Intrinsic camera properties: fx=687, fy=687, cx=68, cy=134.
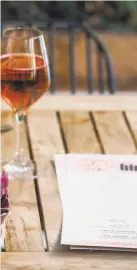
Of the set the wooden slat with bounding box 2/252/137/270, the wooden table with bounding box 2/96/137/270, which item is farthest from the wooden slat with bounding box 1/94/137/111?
the wooden slat with bounding box 2/252/137/270

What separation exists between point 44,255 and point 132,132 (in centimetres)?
51

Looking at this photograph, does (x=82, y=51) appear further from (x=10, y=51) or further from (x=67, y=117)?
(x=10, y=51)

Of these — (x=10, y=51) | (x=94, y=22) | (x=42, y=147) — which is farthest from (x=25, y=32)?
(x=94, y=22)

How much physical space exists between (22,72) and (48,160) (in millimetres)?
178

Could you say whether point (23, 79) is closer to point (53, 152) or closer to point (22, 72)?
point (22, 72)

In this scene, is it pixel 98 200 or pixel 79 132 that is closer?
pixel 98 200

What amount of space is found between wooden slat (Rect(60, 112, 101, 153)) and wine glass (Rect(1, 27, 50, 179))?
140 millimetres

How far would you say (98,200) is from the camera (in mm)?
1072

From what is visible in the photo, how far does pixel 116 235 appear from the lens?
957 mm

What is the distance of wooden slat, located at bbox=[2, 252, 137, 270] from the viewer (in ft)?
2.97

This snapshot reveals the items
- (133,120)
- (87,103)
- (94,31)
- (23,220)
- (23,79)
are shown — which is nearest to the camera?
(23,220)

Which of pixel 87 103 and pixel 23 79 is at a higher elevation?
pixel 23 79

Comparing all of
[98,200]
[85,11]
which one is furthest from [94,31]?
[98,200]

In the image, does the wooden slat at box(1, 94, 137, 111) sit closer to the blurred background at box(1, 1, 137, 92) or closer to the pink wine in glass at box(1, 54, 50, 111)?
the pink wine in glass at box(1, 54, 50, 111)
